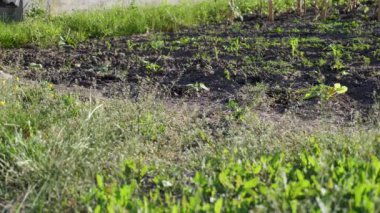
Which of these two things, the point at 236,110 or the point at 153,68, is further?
the point at 153,68

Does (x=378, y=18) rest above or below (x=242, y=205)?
above

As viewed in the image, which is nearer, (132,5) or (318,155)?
(318,155)

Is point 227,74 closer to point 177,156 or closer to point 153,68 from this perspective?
point 153,68

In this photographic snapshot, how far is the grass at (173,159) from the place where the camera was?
297cm

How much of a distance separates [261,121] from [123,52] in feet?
9.65

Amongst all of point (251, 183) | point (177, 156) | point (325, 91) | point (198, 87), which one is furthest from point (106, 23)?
point (251, 183)

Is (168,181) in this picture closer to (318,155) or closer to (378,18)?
(318,155)

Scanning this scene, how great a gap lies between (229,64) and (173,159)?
2.44 meters

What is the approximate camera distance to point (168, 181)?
3.41 m

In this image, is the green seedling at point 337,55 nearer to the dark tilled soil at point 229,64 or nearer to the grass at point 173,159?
the dark tilled soil at point 229,64

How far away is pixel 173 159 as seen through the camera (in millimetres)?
3988

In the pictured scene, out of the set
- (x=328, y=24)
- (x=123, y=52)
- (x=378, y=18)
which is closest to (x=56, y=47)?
(x=123, y=52)

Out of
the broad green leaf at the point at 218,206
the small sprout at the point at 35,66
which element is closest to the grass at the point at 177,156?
the broad green leaf at the point at 218,206

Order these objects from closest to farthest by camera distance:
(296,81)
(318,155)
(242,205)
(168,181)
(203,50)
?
(242,205)
(168,181)
(318,155)
(296,81)
(203,50)
